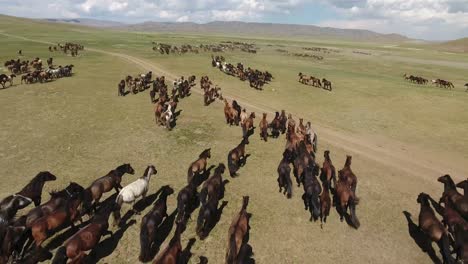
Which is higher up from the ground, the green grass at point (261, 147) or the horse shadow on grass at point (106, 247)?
the green grass at point (261, 147)

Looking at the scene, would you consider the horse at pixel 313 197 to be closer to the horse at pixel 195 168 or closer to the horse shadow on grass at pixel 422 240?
the horse shadow on grass at pixel 422 240

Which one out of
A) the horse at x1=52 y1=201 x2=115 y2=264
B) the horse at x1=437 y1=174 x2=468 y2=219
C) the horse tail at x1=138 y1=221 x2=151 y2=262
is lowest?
the horse tail at x1=138 y1=221 x2=151 y2=262

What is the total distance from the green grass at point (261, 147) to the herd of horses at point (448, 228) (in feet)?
1.08

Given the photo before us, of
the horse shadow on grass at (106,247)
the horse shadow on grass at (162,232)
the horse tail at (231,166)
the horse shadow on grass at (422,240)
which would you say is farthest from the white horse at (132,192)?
the horse shadow on grass at (422,240)

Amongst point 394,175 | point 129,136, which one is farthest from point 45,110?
point 394,175

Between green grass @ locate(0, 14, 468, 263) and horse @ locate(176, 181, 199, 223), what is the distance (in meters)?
0.36

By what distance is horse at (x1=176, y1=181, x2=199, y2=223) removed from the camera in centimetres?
1028

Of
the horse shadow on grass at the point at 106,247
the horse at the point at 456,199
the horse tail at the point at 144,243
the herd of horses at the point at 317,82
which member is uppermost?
the herd of horses at the point at 317,82

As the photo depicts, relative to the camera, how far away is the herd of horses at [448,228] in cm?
858

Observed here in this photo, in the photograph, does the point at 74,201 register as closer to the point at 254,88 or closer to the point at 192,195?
the point at 192,195

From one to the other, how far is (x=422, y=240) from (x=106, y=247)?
930cm

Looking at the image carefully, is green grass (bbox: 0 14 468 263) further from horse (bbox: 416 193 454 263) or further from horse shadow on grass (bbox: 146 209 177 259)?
horse (bbox: 416 193 454 263)

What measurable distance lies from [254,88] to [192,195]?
67.9 feet

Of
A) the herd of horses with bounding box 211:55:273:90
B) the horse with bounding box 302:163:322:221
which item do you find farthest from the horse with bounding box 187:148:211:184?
the herd of horses with bounding box 211:55:273:90
